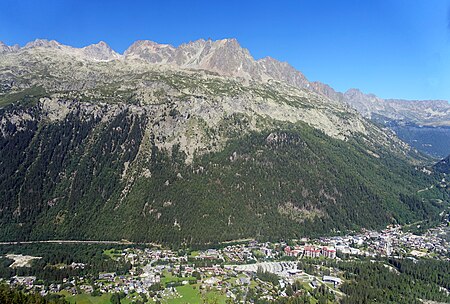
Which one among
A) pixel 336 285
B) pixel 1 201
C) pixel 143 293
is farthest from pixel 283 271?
pixel 1 201

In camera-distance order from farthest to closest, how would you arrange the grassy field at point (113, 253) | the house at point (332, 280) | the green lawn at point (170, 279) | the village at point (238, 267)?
1. the grassy field at point (113, 253)
2. the green lawn at point (170, 279)
3. the house at point (332, 280)
4. the village at point (238, 267)

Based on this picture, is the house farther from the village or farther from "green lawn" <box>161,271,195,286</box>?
"green lawn" <box>161,271,195,286</box>

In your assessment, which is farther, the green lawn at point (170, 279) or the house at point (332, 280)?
the green lawn at point (170, 279)

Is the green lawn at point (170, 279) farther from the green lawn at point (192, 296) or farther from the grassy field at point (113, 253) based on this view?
the grassy field at point (113, 253)

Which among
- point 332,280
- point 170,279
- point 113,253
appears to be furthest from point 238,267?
point 113,253

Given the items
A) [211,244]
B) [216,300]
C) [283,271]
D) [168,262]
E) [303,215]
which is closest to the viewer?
[216,300]

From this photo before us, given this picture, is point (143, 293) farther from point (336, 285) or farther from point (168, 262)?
point (336, 285)

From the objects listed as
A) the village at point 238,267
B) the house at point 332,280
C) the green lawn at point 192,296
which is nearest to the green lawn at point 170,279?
the village at point 238,267

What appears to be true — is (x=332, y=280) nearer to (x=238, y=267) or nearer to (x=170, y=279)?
(x=238, y=267)
